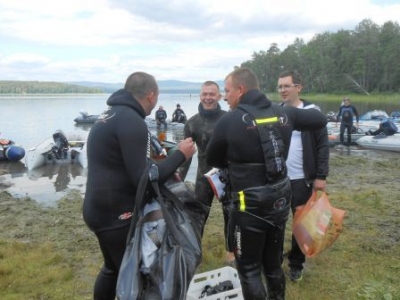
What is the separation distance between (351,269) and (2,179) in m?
10.3

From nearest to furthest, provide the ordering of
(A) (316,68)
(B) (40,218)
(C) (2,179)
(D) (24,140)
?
(B) (40,218)
(C) (2,179)
(D) (24,140)
(A) (316,68)

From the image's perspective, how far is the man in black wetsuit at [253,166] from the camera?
2.89 metres

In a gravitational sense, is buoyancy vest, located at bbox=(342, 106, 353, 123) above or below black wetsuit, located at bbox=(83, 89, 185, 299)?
below

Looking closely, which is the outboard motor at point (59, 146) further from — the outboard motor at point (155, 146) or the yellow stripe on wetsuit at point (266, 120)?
the yellow stripe on wetsuit at point (266, 120)

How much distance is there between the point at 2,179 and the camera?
1179 cm

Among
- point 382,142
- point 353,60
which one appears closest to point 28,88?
point 353,60

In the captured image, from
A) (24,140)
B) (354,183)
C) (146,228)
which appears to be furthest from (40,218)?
(24,140)

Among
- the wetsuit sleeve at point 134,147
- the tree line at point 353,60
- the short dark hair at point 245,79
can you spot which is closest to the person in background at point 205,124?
the short dark hair at point 245,79

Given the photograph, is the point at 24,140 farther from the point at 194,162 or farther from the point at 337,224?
the point at 337,224

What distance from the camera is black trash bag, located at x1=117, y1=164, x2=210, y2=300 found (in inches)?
102

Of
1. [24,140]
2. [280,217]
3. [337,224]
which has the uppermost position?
[280,217]

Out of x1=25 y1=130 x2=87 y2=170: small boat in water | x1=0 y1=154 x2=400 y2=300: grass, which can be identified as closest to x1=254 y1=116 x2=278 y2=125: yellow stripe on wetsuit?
x1=0 y1=154 x2=400 y2=300: grass

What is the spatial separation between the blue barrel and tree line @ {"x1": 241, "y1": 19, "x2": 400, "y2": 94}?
192 feet

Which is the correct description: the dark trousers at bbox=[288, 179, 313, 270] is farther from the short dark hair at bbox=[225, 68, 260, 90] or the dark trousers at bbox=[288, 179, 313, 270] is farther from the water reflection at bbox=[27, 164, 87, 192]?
the water reflection at bbox=[27, 164, 87, 192]
